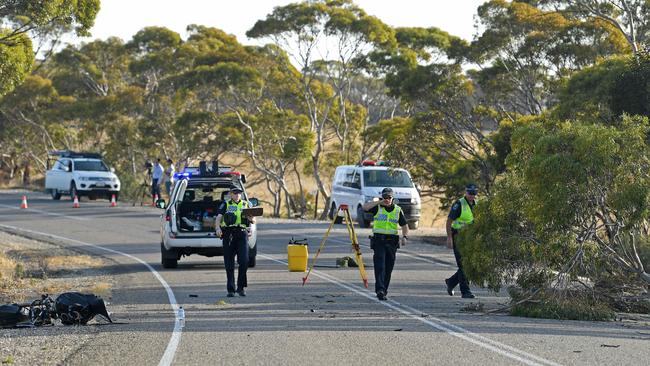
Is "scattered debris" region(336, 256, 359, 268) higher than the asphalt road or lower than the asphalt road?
higher

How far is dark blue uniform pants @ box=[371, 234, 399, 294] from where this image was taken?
1616cm

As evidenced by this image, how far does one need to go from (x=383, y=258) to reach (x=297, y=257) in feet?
14.9

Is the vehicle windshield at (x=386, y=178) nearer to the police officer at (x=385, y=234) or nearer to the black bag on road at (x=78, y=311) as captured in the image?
the police officer at (x=385, y=234)

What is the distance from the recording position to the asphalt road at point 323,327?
10.9 meters

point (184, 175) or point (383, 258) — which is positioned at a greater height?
point (184, 175)

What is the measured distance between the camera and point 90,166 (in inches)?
1832

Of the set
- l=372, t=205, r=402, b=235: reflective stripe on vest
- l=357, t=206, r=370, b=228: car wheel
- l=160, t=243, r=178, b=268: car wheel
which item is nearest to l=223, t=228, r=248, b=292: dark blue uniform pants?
l=372, t=205, r=402, b=235: reflective stripe on vest

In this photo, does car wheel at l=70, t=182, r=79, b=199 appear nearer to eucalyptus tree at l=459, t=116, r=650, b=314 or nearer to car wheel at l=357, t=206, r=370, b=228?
car wheel at l=357, t=206, r=370, b=228

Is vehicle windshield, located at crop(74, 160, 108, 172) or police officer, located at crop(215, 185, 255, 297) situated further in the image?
vehicle windshield, located at crop(74, 160, 108, 172)

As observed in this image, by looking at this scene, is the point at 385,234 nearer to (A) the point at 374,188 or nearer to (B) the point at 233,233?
(B) the point at 233,233

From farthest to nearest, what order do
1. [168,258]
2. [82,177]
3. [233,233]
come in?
[82,177] → [168,258] → [233,233]

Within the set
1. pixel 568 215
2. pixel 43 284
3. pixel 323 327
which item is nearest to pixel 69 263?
pixel 43 284

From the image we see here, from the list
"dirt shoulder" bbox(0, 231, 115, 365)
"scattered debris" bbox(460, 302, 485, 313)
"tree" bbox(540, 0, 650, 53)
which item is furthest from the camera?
"tree" bbox(540, 0, 650, 53)

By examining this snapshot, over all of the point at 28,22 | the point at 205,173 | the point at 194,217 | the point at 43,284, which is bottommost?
the point at 43,284
